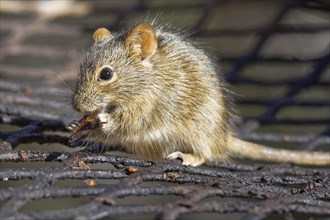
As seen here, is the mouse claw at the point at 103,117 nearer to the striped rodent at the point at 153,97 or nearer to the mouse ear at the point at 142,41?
the striped rodent at the point at 153,97

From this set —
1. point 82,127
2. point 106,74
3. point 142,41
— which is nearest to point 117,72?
point 106,74

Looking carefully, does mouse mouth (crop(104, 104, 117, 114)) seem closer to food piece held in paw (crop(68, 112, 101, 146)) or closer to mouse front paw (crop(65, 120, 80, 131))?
food piece held in paw (crop(68, 112, 101, 146))

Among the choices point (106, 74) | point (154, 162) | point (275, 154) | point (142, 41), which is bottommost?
point (154, 162)

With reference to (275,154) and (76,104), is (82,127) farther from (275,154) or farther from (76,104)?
(275,154)

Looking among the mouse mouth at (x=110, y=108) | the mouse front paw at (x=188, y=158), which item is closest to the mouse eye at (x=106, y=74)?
the mouse mouth at (x=110, y=108)

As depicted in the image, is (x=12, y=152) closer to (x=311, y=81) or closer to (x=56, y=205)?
(x=311, y=81)

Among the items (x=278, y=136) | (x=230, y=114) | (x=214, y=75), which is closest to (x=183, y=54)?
(x=214, y=75)
